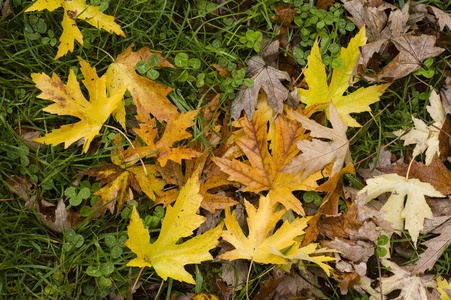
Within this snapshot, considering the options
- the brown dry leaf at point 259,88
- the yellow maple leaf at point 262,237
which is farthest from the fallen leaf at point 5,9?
the yellow maple leaf at point 262,237

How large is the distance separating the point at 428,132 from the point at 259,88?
3.46 feet

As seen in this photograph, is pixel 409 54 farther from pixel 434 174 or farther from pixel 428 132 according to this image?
pixel 434 174

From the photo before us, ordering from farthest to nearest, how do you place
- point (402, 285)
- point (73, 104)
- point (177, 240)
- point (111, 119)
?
point (111, 119) → point (402, 285) → point (73, 104) → point (177, 240)

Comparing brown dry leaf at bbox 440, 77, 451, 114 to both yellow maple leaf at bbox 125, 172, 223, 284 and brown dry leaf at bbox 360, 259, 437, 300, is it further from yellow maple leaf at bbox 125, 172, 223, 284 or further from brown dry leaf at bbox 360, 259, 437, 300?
yellow maple leaf at bbox 125, 172, 223, 284

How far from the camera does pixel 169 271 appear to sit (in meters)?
1.77

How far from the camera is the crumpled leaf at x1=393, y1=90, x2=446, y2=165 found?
6.87 ft

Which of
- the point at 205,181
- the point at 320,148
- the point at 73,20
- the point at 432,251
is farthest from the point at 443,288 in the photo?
the point at 73,20

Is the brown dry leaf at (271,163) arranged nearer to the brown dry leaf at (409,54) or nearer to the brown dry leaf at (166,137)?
the brown dry leaf at (166,137)

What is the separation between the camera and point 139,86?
1992 millimetres

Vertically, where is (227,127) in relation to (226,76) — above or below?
below

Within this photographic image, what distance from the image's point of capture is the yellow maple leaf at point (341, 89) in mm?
2010

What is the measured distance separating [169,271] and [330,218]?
0.94 m

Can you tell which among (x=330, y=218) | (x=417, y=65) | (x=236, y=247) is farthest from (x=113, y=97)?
(x=417, y=65)

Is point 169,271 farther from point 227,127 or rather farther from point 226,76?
point 226,76
